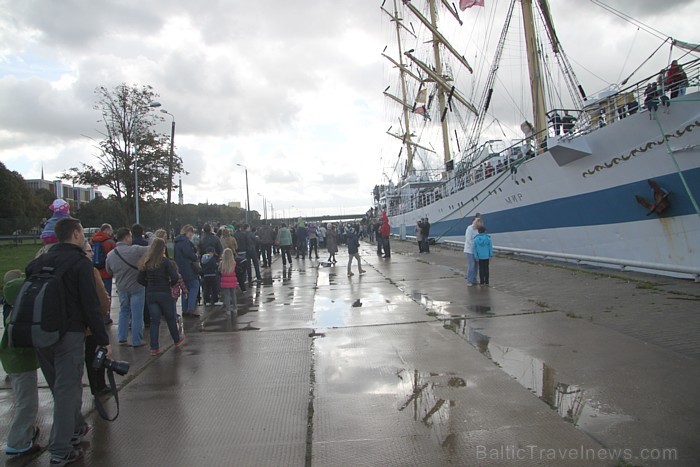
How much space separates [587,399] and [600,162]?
9.43 metres

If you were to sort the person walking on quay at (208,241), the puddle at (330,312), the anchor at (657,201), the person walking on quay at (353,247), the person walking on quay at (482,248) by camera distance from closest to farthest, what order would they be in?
1. the puddle at (330,312)
2. the person walking on quay at (208,241)
3. the anchor at (657,201)
4. the person walking on quay at (482,248)
5. the person walking on quay at (353,247)

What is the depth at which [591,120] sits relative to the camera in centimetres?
1204

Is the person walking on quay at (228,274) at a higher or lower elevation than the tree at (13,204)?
lower

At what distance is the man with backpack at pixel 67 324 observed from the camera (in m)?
3.40

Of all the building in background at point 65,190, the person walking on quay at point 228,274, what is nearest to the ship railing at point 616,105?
the person walking on quay at point 228,274

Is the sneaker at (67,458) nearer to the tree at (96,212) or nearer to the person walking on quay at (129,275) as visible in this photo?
the person walking on quay at (129,275)

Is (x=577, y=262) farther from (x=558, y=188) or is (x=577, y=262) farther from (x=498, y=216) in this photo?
(x=498, y=216)

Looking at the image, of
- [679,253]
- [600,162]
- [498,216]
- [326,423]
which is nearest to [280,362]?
[326,423]

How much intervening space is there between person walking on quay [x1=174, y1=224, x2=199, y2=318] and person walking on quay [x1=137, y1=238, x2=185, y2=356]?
83.3 inches

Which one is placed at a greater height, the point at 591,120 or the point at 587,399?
the point at 591,120

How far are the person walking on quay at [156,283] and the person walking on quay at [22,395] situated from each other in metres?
2.54

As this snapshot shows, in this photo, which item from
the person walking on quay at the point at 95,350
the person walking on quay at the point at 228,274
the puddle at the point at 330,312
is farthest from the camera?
the person walking on quay at the point at 228,274

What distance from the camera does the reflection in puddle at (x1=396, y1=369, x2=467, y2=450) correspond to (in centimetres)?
370

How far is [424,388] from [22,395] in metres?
3.35
